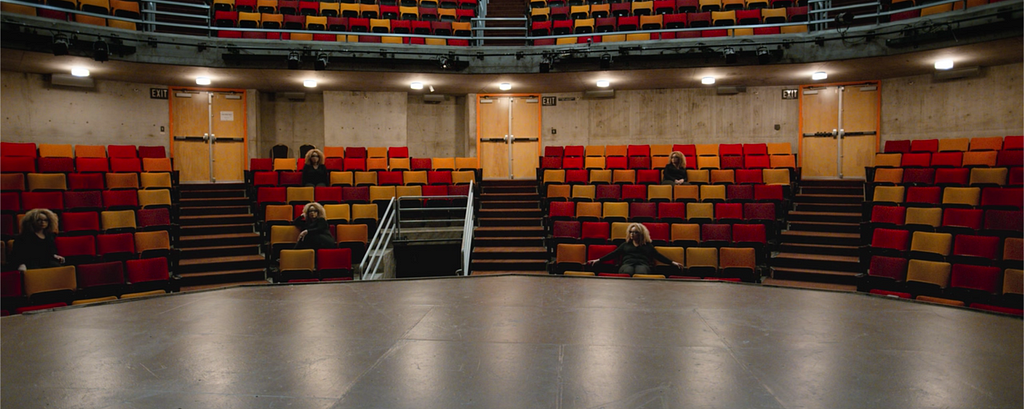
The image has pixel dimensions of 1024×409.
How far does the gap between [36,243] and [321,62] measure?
441cm

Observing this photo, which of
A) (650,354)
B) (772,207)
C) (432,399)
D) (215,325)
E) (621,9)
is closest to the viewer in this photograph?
(432,399)

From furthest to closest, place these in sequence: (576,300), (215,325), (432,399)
A: (576,300)
(215,325)
(432,399)

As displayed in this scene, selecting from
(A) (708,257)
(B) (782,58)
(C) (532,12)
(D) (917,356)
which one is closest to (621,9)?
(C) (532,12)

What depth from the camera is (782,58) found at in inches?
302

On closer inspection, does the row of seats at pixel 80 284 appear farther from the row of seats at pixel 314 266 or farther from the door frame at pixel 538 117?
the door frame at pixel 538 117

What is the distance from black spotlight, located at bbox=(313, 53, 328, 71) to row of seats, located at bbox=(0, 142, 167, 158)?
2.87 m

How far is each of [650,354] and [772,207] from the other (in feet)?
13.6

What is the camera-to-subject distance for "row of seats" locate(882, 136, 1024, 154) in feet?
22.8

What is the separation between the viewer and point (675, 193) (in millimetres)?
6594

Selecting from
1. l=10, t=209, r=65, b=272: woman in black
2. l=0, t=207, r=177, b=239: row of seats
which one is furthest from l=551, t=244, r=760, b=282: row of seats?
l=0, t=207, r=177, b=239: row of seats

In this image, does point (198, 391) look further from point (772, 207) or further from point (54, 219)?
point (772, 207)

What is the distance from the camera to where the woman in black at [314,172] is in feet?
22.6

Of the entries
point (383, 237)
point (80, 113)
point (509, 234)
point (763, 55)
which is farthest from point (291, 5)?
point (763, 55)

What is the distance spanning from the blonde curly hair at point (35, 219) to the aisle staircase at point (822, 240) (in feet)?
20.0
